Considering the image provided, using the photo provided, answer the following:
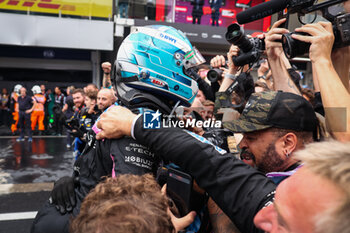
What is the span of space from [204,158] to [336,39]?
910 mm

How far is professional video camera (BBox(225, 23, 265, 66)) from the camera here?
5.36 feet

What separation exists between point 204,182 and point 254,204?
198 mm

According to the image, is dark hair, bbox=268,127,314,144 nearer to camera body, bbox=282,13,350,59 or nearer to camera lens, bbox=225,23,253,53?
camera body, bbox=282,13,350,59

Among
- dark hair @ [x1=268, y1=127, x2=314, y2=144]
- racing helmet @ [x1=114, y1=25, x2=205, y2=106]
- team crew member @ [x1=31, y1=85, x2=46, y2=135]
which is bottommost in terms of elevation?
team crew member @ [x1=31, y1=85, x2=46, y2=135]

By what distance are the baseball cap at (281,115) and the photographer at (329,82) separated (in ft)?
0.32

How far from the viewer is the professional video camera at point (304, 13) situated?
4.02 ft

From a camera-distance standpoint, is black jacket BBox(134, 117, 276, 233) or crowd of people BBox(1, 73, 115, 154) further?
crowd of people BBox(1, 73, 115, 154)

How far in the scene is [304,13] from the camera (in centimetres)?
138

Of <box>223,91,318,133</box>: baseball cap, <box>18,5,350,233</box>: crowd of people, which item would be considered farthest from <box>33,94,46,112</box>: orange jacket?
<box>223,91,318,133</box>: baseball cap

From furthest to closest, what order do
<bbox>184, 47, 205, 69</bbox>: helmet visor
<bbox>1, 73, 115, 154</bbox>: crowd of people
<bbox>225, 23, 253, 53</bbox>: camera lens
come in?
<bbox>1, 73, 115, 154</bbox>: crowd of people
<bbox>225, 23, 253, 53</bbox>: camera lens
<bbox>184, 47, 205, 69</bbox>: helmet visor

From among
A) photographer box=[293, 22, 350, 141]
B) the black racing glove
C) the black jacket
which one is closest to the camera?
the black jacket

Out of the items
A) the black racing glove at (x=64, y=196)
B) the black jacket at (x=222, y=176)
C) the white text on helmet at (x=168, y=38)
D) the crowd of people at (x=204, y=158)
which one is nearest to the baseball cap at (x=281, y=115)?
the crowd of people at (x=204, y=158)

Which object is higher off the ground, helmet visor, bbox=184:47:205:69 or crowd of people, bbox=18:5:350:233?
helmet visor, bbox=184:47:205:69

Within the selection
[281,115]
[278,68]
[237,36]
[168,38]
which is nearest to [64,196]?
[168,38]
